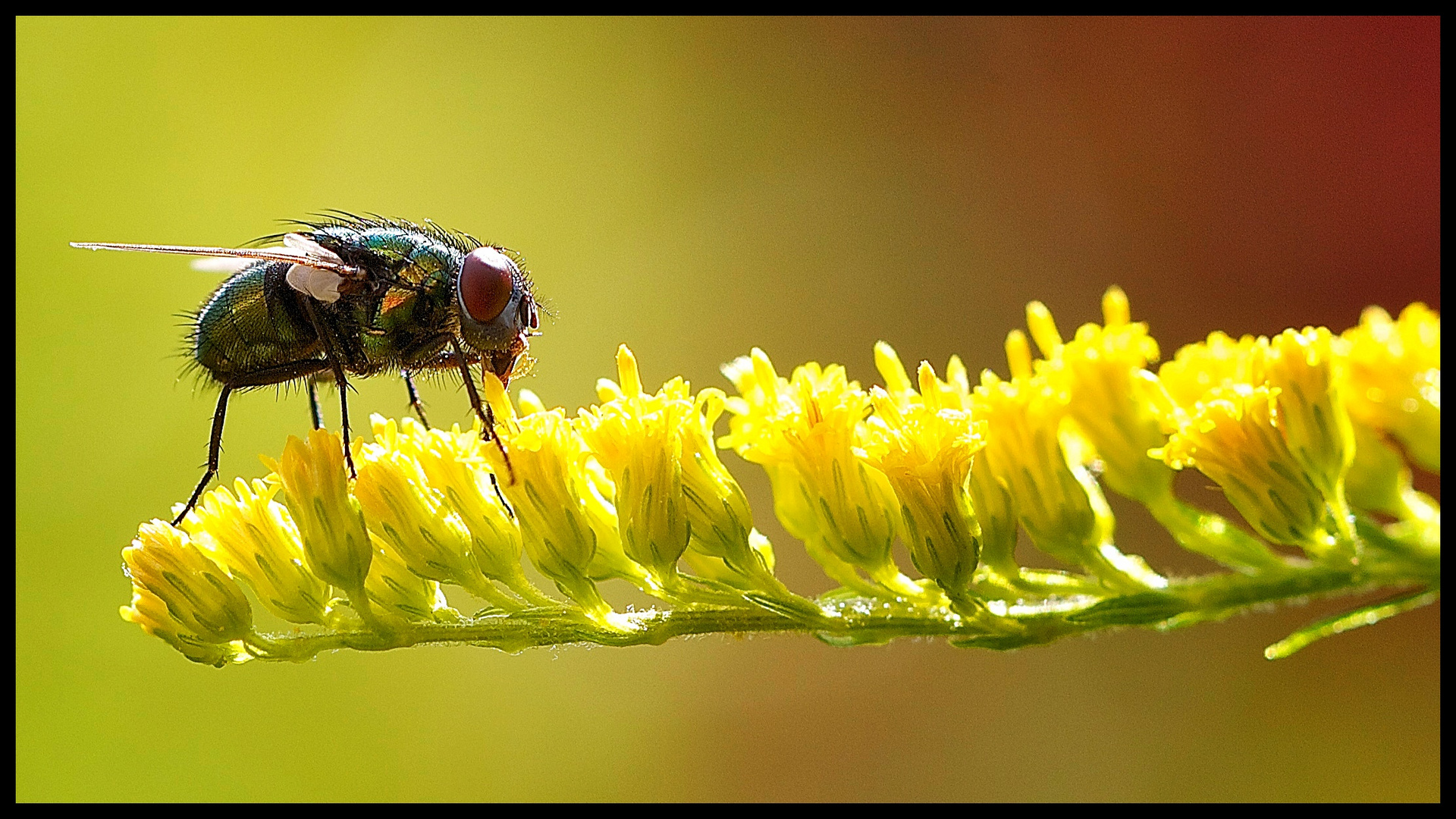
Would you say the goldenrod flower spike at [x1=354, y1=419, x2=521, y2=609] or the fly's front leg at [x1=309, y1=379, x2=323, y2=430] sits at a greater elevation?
the fly's front leg at [x1=309, y1=379, x2=323, y2=430]

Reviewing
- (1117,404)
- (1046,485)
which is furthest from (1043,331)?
(1046,485)

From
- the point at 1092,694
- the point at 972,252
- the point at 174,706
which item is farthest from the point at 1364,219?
the point at 174,706

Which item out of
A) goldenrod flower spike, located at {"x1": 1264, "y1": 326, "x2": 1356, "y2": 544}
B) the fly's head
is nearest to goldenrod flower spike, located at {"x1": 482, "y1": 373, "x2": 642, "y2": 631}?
the fly's head

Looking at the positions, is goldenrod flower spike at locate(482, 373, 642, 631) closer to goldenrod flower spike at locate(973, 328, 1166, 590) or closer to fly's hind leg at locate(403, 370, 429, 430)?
fly's hind leg at locate(403, 370, 429, 430)

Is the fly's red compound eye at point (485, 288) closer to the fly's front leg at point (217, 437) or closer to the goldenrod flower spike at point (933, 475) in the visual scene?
the fly's front leg at point (217, 437)

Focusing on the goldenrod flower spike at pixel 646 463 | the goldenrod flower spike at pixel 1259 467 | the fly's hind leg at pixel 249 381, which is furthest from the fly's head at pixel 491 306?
the goldenrod flower spike at pixel 1259 467

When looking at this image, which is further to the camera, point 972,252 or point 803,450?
point 972,252
